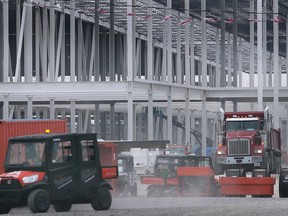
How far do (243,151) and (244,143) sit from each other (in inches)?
12.6

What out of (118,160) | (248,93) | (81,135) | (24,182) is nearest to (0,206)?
(24,182)

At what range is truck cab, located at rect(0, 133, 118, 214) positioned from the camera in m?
22.7

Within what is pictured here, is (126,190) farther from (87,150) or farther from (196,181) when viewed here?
(87,150)

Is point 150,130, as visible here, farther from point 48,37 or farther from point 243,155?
point 243,155

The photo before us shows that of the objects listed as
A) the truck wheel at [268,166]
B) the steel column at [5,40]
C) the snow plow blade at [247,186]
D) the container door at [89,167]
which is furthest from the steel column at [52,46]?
the container door at [89,167]

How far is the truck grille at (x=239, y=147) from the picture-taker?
36531mm

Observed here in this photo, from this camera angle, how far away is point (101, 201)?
79.3 ft

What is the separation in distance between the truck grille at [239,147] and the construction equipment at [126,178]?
4184mm

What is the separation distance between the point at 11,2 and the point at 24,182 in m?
36.1

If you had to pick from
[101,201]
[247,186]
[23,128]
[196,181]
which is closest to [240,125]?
[196,181]

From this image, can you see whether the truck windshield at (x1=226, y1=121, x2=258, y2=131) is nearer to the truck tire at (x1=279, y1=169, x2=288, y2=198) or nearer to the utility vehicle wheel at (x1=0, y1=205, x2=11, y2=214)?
the truck tire at (x1=279, y1=169, x2=288, y2=198)

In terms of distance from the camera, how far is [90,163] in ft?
78.4

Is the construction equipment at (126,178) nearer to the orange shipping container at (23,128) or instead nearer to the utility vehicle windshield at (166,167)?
the utility vehicle windshield at (166,167)

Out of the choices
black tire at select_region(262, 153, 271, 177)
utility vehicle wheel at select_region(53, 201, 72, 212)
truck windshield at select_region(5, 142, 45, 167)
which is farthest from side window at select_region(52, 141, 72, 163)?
black tire at select_region(262, 153, 271, 177)
